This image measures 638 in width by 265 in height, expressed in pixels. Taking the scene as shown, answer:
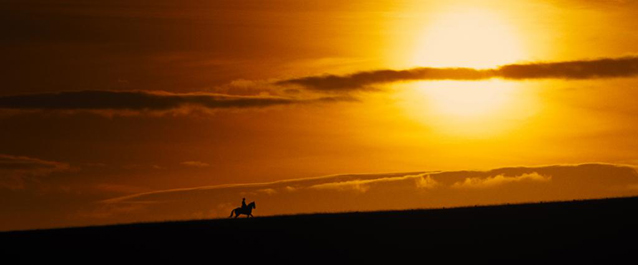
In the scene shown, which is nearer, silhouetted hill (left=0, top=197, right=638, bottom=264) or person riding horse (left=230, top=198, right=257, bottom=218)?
silhouetted hill (left=0, top=197, right=638, bottom=264)

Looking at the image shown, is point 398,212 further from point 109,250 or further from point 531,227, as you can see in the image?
point 109,250

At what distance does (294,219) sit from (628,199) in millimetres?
12082

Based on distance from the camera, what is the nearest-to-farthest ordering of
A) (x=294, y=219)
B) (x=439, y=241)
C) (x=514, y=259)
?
(x=514, y=259), (x=439, y=241), (x=294, y=219)

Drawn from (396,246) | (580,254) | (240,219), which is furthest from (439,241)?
(240,219)

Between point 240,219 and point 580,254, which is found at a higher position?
point 240,219

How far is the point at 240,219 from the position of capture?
56188 mm

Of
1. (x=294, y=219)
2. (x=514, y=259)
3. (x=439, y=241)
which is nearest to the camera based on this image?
(x=514, y=259)

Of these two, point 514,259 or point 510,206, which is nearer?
point 514,259

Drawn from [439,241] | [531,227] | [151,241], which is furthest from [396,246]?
[151,241]

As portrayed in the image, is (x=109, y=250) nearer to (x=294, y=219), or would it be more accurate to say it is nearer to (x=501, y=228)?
(x=294, y=219)

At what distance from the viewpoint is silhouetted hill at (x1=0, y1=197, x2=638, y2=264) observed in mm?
47844

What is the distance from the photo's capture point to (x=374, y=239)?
5088cm

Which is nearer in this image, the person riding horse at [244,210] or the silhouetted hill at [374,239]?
the silhouetted hill at [374,239]

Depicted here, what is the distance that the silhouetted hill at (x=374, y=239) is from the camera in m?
47.8
